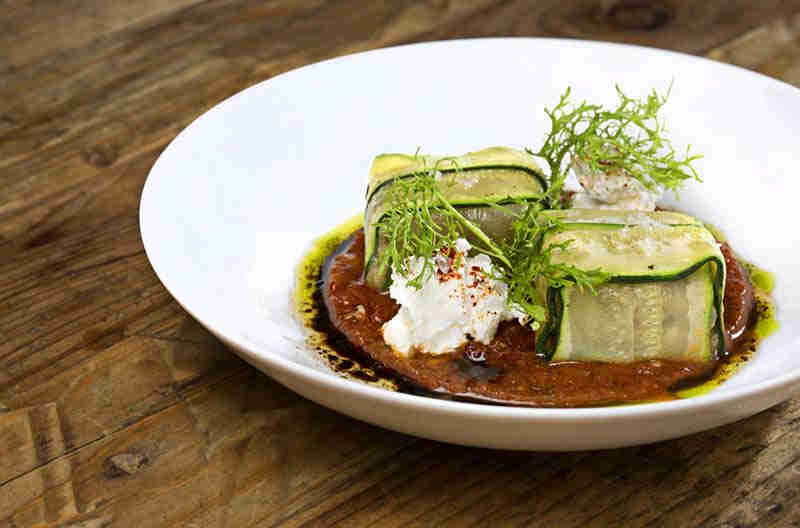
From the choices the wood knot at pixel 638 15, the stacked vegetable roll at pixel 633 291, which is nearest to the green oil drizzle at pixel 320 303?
the stacked vegetable roll at pixel 633 291

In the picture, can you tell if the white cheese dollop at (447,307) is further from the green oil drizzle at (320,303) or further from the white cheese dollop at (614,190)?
the white cheese dollop at (614,190)

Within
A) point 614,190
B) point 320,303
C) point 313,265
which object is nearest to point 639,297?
point 614,190

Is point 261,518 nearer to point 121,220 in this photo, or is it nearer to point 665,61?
point 121,220

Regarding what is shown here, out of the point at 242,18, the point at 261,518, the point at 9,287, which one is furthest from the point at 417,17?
the point at 261,518

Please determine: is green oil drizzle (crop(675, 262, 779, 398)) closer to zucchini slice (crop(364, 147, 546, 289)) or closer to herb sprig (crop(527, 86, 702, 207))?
herb sprig (crop(527, 86, 702, 207))

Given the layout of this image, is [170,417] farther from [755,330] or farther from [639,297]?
[755,330]

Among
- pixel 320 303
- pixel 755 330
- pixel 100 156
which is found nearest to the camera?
pixel 755 330

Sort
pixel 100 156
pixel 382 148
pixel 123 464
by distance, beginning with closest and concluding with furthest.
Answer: pixel 123 464
pixel 382 148
pixel 100 156
